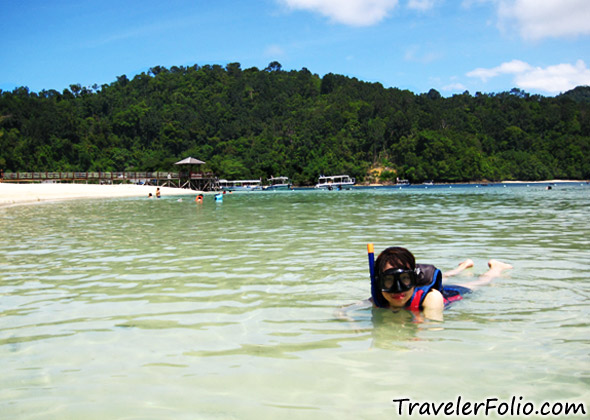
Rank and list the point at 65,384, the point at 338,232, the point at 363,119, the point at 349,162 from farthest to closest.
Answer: the point at 363,119
the point at 349,162
the point at 338,232
the point at 65,384

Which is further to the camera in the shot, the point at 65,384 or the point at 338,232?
the point at 338,232

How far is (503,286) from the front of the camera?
7.11 metres

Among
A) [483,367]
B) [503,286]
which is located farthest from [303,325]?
[503,286]

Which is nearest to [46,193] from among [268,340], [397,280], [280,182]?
[268,340]

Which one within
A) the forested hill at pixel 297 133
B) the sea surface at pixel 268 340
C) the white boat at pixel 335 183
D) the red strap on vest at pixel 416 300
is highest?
the forested hill at pixel 297 133

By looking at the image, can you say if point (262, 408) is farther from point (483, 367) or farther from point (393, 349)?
point (483, 367)

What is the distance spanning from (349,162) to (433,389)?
438 feet

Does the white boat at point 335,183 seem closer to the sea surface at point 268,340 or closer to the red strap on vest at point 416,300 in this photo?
the sea surface at point 268,340

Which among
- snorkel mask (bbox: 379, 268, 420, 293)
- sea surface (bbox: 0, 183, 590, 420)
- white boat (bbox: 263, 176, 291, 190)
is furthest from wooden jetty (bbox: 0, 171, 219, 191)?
snorkel mask (bbox: 379, 268, 420, 293)

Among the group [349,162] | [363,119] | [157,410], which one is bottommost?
[157,410]

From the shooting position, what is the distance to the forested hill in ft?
427

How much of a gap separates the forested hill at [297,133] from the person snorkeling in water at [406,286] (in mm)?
104762

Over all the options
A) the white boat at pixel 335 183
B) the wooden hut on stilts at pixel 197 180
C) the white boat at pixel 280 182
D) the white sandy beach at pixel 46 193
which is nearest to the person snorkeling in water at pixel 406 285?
the white sandy beach at pixel 46 193

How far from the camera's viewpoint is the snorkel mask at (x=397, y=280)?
493 cm
